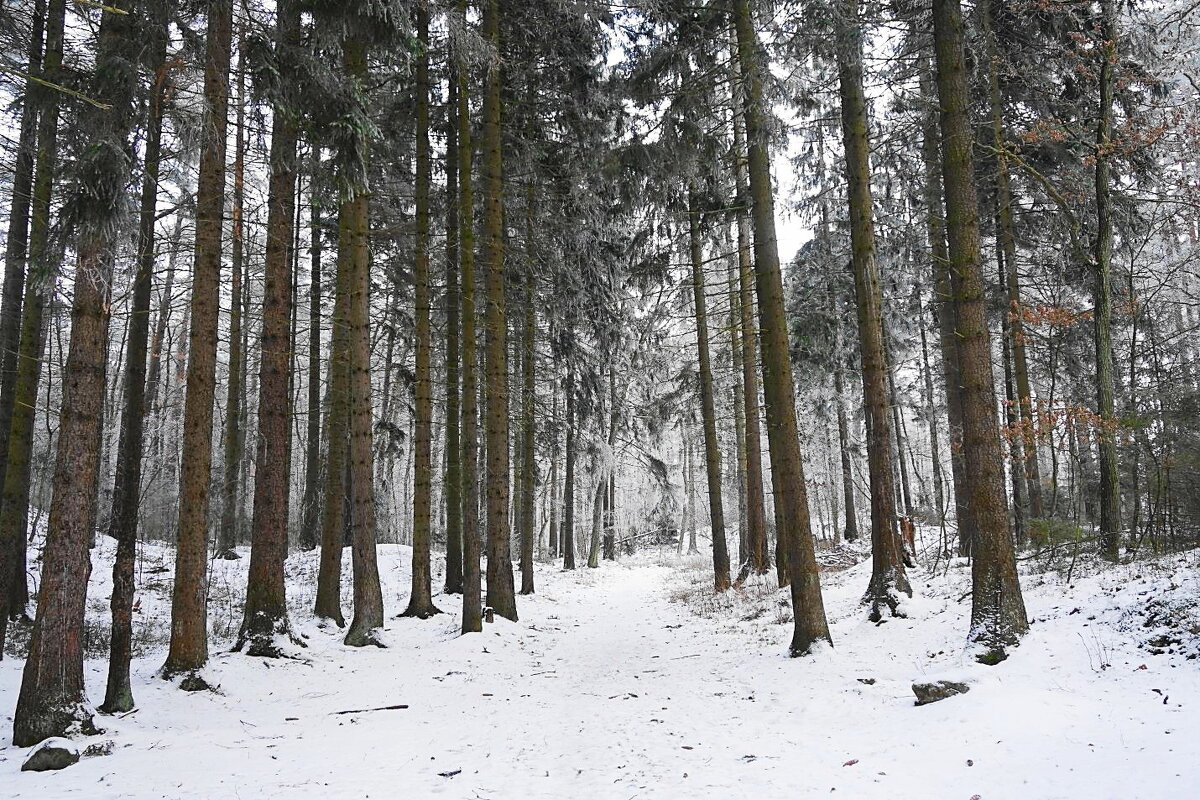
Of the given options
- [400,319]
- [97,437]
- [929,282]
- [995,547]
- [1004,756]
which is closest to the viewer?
[1004,756]

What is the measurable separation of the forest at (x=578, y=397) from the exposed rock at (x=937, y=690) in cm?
4

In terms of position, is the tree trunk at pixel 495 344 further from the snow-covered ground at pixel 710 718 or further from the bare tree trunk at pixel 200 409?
the bare tree trunk at pixel 200 409

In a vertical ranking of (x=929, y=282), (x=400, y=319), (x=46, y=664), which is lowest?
(x=46, y=664)

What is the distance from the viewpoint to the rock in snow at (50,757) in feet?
15.3

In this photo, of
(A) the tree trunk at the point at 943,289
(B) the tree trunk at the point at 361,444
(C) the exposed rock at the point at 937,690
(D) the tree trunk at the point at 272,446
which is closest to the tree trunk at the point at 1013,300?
(A) the tree trunk at the point at 943,289

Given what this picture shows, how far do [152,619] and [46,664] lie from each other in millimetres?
6846

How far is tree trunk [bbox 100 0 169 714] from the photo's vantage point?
19.4ft

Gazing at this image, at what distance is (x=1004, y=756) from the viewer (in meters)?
4.14

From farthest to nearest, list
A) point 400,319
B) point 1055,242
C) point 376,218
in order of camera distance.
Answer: point 400,319 → point 1055,242 → point 376,218

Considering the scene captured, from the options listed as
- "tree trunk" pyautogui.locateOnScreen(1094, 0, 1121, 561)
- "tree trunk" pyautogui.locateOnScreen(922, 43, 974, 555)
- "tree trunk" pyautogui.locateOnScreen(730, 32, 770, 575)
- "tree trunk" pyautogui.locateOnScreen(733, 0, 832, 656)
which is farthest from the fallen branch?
"tree trunk" pyautogui.locateOnScreen(922, 43, 974, 555)

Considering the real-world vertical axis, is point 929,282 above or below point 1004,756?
above

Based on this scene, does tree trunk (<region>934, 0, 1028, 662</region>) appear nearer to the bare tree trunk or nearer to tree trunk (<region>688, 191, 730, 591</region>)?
the bare tree trunk

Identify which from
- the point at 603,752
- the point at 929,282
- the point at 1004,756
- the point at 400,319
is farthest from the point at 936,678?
the point at 929,282

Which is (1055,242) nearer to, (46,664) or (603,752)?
(603,752)
